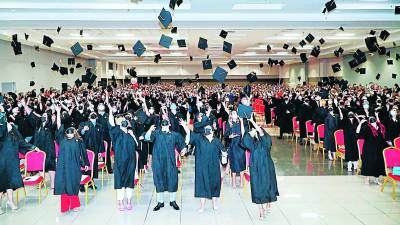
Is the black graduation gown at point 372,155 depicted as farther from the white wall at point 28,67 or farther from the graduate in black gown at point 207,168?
the white wall at point 28,67

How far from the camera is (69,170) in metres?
6.44

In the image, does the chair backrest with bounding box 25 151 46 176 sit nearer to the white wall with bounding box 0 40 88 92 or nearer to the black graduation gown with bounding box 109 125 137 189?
the black graduation gown with bounding box 109 125 137 189

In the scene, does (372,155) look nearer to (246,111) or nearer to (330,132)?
(330,132)

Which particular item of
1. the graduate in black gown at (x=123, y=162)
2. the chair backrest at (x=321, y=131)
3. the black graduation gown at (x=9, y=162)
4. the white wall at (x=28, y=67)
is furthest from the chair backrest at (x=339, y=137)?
the white wall at (x=28, y=67)

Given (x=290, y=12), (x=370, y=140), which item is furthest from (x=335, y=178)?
(x=290, y=12)

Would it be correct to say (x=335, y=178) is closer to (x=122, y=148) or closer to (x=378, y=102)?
(x=122, y=148)

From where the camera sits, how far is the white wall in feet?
55.6

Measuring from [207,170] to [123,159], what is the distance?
138cm

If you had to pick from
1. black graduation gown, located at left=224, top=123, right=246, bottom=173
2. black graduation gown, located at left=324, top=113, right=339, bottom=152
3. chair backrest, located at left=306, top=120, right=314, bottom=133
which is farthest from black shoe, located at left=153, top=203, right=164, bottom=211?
chair backrest, located at left=306, top=120, right=314, bottom=133

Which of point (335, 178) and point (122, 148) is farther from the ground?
point (122, 148)

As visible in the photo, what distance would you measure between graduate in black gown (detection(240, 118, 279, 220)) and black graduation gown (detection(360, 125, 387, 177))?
2848 mm

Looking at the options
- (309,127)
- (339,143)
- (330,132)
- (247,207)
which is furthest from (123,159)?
(309,127)

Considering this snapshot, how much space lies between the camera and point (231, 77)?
4200cm

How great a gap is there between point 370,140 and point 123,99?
38.8 feet
